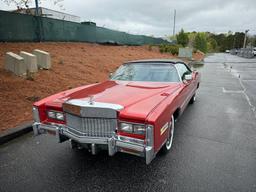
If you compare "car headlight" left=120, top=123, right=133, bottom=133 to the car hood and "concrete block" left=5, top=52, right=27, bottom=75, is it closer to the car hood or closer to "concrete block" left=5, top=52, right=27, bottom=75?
the car hood

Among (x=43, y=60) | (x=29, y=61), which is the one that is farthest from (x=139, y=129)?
(x=43, y=60)

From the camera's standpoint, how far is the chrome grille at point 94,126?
8.54 ft

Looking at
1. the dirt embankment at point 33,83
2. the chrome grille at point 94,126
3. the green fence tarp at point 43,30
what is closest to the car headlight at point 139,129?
the chrome grille at point 94,126

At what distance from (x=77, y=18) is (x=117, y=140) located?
28.6 m

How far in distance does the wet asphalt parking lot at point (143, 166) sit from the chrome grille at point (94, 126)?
0.64m

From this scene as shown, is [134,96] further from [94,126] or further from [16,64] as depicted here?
[16,64]

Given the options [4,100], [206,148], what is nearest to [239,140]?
[206,148]

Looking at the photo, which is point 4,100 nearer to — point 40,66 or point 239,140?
point 40,66

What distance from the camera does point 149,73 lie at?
4266 mm

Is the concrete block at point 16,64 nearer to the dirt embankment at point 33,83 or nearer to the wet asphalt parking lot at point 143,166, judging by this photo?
the dirt embankment at point 33,83

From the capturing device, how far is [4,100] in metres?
5.14

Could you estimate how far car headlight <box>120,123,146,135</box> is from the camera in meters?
2.48

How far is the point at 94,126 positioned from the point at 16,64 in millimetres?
5339

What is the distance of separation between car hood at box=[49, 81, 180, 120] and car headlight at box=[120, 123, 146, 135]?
111mm
